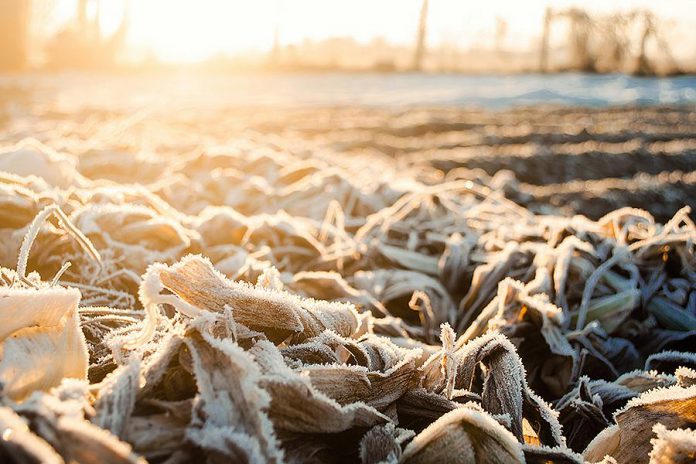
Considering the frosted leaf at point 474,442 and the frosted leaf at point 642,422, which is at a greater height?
the frosted leaf at point 474,442

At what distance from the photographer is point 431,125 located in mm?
8375

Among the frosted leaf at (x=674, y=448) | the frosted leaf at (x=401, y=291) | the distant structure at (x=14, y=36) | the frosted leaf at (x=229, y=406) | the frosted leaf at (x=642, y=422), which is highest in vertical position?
the distant structure at (x=14, y=36)

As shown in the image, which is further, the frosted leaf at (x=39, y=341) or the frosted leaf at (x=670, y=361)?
the frosted leaf at (x=670, y=361)

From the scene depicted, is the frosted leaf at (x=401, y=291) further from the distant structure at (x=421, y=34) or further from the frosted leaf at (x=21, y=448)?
the distant structure at (x=421, y=34)

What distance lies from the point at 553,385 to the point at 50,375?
86cm

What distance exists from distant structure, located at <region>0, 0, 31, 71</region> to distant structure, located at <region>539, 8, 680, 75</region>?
17.8 metres

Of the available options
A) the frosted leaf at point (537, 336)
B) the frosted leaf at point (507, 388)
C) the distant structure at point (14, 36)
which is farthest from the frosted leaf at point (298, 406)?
the distant structure at point (14, 36)

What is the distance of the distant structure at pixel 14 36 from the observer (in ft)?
55.7

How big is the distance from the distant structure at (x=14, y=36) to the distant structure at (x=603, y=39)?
17753mm

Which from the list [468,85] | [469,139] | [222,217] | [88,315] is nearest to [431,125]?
[469,139]

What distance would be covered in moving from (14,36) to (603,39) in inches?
827

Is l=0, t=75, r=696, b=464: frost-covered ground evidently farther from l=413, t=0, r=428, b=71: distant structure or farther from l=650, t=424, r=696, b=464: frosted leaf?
l=413, t=0, r=428, b=71: distant structure

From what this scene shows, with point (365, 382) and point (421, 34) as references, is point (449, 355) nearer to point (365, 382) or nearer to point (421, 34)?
point (365, 382)

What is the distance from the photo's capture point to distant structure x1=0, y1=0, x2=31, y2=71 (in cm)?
1698
